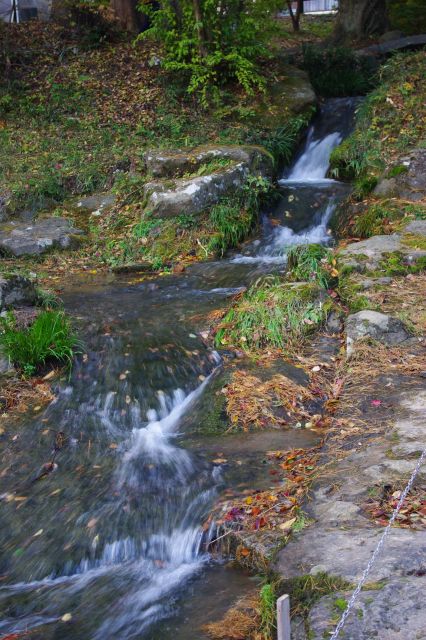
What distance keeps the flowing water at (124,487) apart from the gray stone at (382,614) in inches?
31.0

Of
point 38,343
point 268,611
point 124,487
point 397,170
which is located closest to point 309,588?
point 268,611

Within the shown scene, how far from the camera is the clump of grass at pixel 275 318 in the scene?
6473 mm

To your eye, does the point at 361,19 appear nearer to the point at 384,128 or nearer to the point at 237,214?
the point at 384,128

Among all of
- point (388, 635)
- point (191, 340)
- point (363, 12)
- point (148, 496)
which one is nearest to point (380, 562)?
point (388, 635)

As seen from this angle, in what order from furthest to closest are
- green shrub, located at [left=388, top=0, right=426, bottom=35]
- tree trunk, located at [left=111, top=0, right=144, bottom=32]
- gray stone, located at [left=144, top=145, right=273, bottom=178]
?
green shrub, located at [left=388, top=0, right=426, bottom=35]
tree trunk, located at [left=111, top=0, right=144, bottom=32]
gray stone, located at [left=144, top=145, right=273, bottom=178]

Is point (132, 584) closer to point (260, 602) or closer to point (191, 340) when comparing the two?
point (260, 602)

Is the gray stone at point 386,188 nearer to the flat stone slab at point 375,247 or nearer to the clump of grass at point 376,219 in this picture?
the clump of grass at point 376,219

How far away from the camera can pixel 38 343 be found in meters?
6.21

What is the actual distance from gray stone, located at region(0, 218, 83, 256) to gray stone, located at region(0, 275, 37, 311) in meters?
2.67

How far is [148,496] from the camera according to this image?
4676 millimetres

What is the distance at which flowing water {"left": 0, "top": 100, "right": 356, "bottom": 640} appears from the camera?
3.80 m

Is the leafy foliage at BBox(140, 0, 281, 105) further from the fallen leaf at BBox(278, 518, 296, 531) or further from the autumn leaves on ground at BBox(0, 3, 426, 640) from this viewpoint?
the fallen leaf at BBox(278, 518, 296, 531)

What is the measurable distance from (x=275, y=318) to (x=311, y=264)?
1.08 metres

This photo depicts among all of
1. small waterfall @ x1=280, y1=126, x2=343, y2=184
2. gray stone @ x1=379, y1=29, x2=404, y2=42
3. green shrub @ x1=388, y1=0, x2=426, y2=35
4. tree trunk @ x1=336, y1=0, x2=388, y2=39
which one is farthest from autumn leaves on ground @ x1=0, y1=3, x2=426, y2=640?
green shrub @ x1=388, y1=0, x2=426, y2=35
